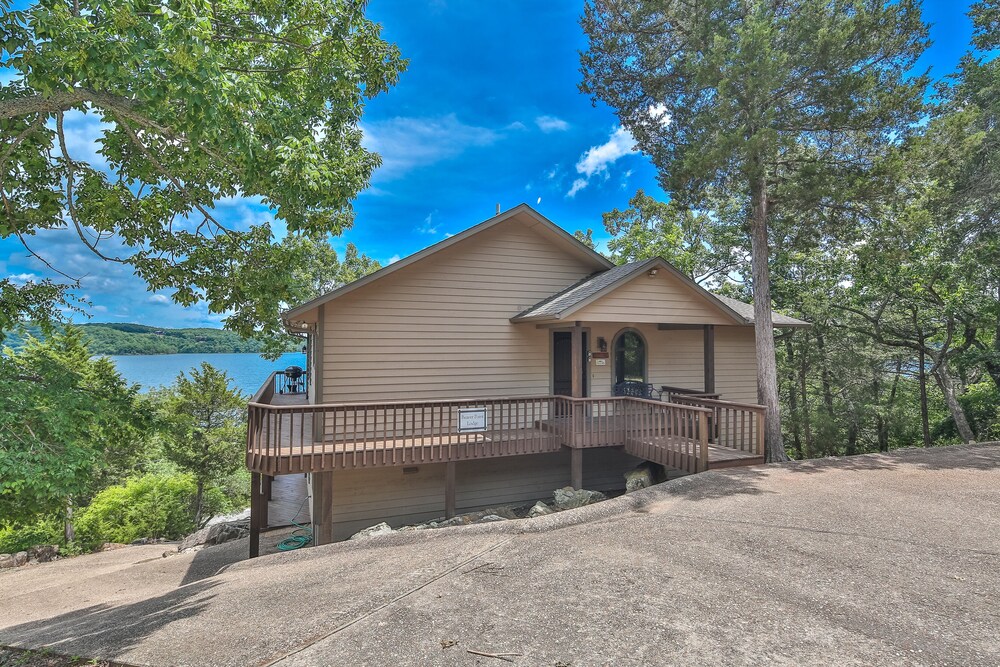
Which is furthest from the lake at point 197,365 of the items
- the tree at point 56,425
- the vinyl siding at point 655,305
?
the vinyl siding at point 655,305

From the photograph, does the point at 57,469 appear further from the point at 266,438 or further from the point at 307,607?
the point at 266,438

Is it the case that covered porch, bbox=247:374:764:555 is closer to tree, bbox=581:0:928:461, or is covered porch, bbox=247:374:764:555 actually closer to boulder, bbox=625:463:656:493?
boulder, bbox=625:463:656:493

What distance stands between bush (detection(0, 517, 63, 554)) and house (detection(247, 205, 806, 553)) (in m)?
11.0

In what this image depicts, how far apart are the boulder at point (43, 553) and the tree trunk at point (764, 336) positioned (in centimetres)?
1867

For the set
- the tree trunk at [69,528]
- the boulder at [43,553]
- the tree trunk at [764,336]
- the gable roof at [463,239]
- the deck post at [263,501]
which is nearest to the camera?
the deck post at [263,501]

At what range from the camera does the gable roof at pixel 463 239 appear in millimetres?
8383

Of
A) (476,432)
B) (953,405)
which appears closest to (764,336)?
(476,432)

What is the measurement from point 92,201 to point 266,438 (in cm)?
400

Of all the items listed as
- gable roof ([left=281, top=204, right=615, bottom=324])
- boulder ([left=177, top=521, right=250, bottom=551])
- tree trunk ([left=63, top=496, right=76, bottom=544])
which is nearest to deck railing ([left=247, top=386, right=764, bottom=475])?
gable roof ([left=281, top=204, right=615, bottom=324])

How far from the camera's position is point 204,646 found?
320 cm

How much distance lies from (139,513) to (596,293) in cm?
1596

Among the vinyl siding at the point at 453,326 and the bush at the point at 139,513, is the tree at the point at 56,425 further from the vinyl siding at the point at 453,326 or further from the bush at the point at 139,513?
the bush at the point at 139,513

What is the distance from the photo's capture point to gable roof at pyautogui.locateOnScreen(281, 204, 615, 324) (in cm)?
838

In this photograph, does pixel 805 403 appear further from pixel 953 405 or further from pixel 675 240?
pixel 675 240
